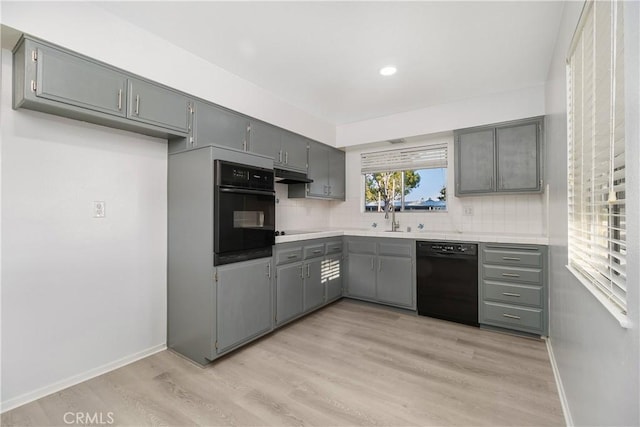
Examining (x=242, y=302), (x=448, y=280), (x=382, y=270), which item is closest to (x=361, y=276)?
(x=382, y=270)

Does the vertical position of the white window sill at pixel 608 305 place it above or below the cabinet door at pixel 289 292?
above

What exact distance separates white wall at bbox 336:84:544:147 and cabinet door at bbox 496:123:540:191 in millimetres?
163

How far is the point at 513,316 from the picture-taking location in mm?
3070

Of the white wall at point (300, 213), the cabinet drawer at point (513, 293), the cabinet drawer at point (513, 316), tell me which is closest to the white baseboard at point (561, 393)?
the cabinet drawer at point (513, 316)

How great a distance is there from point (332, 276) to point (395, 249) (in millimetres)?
887

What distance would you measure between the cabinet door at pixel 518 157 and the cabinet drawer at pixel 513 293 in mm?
1079

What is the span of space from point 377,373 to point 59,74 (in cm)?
303

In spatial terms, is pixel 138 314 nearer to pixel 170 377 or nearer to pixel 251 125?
pixel 170 377

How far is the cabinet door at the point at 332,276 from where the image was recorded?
3.86 m

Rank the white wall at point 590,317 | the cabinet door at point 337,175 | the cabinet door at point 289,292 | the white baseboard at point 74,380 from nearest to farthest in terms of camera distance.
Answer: the white wall at point 590,317
the white baseboard at point 74,380
the cabinet door at point 289,292
the cabinet door at point 337,175

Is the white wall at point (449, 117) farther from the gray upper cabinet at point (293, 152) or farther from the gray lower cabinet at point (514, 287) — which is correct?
the gray lower cabinet at point (514, 287)

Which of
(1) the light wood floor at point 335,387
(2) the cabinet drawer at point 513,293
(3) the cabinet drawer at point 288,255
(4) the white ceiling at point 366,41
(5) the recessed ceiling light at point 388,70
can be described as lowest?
(1) the light wood floor at point 335,387

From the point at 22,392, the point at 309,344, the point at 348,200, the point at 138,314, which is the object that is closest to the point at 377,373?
the point at 309,344

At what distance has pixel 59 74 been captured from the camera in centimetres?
193
